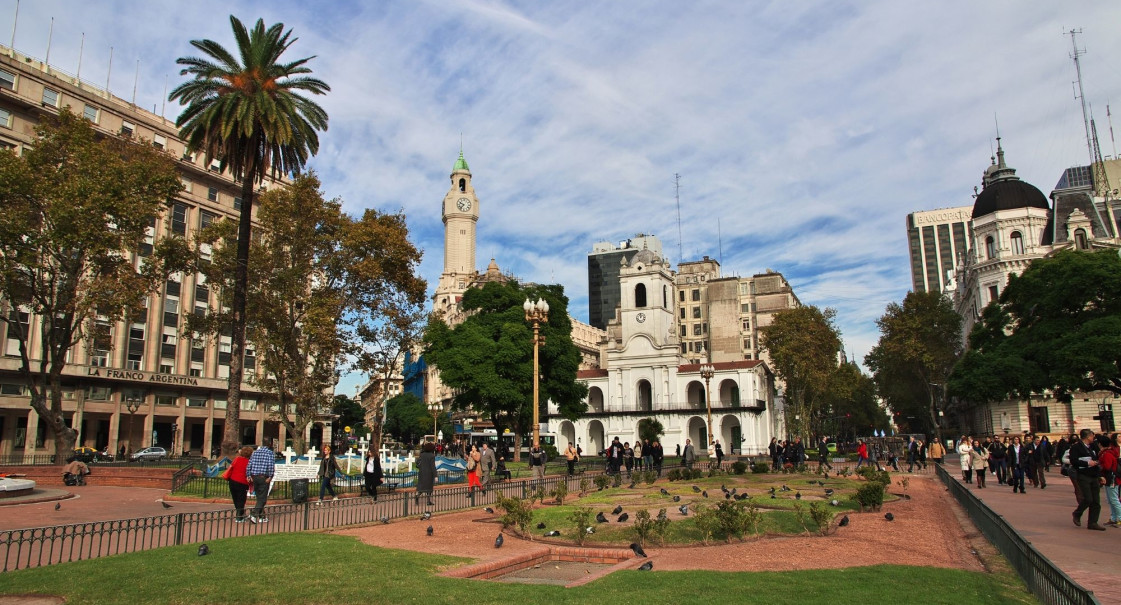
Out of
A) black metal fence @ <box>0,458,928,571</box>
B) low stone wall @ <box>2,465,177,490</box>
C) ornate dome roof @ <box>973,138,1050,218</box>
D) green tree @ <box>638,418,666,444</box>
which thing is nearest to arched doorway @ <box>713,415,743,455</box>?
green tree @ <box>638,418,666,444</box>

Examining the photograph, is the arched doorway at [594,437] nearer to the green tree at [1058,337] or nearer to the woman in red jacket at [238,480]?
the green tree at [1058,337]

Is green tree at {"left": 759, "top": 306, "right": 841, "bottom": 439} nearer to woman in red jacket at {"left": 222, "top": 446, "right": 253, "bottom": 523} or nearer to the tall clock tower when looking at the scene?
woman in red jacket at {"left": 222, "top": 446, "right": 253, "bottom": 523}

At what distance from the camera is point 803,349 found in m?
55.0

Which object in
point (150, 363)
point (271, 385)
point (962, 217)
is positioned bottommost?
point (271, 385)

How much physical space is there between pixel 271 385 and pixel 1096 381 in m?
44.9

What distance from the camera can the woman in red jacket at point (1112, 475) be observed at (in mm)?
12945

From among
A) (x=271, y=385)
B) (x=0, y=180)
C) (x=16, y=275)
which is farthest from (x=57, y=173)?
(x=271, y=385)

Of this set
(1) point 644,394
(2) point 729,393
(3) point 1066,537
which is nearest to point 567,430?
(1) point 644,394

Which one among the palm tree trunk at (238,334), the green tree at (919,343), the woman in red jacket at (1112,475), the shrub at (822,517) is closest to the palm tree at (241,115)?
the palm tree trunk at (238,334)

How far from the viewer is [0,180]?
2542 centimetres

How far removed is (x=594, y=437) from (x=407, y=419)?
3952 cm

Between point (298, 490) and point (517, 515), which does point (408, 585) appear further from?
point (298, 490)

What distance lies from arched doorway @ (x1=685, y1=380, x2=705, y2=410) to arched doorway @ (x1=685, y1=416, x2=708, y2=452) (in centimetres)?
148

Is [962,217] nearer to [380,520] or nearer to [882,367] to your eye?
[882,367]
